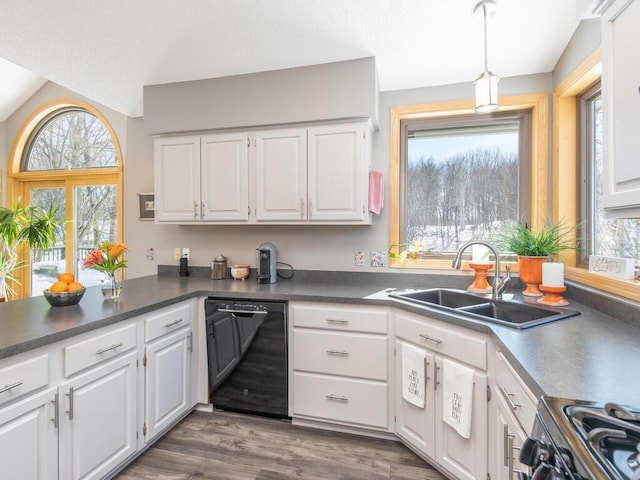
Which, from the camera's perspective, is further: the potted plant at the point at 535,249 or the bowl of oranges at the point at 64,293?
the potted plant at the point at 535,249

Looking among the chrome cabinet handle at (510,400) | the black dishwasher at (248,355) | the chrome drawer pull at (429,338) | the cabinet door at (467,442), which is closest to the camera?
the chrome cabinet handle at (510,400)

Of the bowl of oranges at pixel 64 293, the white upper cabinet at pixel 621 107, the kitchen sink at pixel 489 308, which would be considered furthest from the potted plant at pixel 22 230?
the white upper cabinet at pixel 621 107

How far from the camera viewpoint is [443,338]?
5.60ft

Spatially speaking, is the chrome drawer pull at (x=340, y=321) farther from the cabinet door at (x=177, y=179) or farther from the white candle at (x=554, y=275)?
the cabinet door at (x=177, y=179)

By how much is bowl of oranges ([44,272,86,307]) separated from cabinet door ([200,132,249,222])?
3.39ft

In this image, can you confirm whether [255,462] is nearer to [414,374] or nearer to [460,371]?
[414,374]

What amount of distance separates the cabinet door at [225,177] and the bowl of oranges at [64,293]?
40.7 inches

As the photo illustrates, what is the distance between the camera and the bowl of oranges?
1746 millimetres

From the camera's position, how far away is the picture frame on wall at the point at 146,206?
311 cm

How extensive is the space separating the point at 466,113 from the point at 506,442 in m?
2.17

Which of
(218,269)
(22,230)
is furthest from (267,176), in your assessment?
(22,230)

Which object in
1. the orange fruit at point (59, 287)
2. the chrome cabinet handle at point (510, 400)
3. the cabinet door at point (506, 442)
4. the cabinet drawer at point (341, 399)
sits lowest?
the cabinet drawer at point (341, 399)

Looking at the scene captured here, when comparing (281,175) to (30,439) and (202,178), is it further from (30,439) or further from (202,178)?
(30,439)

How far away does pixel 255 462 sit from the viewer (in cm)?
188
